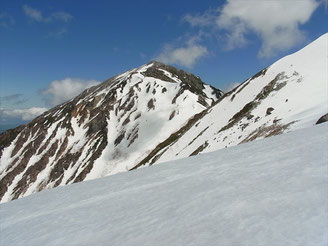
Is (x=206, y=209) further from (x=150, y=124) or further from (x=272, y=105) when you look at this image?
(x=150, y=124)

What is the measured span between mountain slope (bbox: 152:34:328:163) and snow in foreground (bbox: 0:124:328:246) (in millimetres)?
21895

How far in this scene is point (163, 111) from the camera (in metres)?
109

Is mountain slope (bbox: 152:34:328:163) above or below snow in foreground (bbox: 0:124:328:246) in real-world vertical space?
above

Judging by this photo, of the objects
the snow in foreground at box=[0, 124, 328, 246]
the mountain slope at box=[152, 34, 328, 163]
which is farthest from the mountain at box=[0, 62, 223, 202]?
the snow in foreground at box=[0, 124, 328, 246]

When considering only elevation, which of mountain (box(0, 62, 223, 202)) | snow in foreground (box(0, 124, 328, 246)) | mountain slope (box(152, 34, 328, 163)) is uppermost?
mountain (box(0, 62, 223, 202))

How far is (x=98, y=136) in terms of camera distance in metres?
115

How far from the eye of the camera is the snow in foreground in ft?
A: 15.5

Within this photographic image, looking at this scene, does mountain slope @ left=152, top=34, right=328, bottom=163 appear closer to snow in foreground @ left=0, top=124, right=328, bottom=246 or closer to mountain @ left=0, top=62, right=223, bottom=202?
snow in foreground @ left=0, top=124, right=328, bottom=246

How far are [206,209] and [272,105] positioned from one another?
44.1m

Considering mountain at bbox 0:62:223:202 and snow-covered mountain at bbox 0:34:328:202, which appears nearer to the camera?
snow-covered mountain at bbox 0:34:328:202

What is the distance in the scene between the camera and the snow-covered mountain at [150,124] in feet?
154

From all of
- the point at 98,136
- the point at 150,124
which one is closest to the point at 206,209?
the point at 150,124

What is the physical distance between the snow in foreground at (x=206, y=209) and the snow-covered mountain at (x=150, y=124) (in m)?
23.4

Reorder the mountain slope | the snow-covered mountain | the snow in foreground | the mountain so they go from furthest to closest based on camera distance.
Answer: the mountain < the snow-covered mountain < the mountain slope < the snow in foreground
